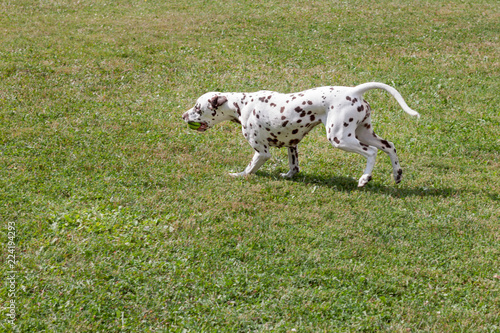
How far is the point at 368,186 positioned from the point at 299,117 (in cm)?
172

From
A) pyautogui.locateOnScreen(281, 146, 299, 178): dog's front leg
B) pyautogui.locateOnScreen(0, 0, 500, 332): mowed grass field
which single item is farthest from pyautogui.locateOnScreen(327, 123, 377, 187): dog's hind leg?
pyautogui.locateOnScreen(281, 146, 299, 178): dog's front leg

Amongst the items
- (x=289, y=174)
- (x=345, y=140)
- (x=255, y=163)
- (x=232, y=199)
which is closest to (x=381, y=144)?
(x=345, y=140)

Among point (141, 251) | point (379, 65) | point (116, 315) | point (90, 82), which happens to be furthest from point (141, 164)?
point (379, 65)

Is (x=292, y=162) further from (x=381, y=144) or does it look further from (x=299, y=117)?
(x=381, y=144)

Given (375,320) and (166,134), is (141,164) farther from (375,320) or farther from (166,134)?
(375,320)

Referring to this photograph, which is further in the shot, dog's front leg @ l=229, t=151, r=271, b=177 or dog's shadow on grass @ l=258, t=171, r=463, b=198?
dog's front leg @ l=229, t=151, r=271, b=177

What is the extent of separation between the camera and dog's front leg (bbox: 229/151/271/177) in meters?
8.56

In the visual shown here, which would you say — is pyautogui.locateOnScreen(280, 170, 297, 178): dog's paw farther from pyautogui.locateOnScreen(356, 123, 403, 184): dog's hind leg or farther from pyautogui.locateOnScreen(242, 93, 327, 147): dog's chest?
pyautogui.locateOnScreen(356, 123, 403, 184): dog's hind leg

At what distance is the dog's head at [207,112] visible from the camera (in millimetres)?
8641

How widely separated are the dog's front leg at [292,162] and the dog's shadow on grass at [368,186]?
72 mm

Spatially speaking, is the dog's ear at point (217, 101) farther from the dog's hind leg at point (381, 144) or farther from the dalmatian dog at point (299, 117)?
the dog's hind leg at point (381, 144)

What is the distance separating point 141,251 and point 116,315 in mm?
1157

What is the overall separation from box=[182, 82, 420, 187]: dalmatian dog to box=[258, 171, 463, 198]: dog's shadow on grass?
0.20 metres

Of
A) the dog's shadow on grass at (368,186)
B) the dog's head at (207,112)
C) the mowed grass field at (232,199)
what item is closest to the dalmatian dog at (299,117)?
the dog's head at (207,112)
